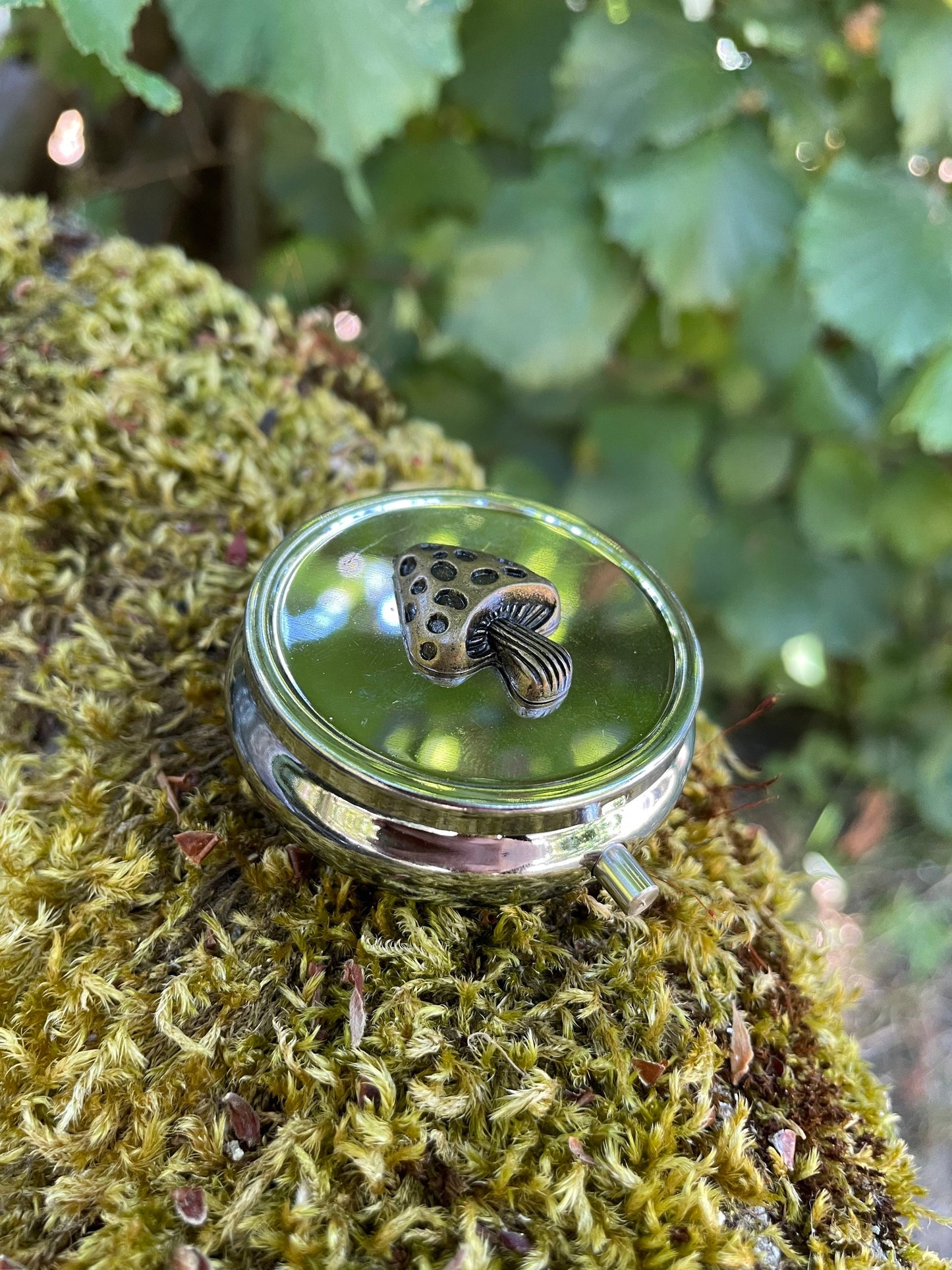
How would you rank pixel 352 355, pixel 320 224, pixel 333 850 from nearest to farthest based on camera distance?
pixel 333 850
pixel 352 355
pixel 320 224

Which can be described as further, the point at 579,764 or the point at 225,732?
the point at 225,732

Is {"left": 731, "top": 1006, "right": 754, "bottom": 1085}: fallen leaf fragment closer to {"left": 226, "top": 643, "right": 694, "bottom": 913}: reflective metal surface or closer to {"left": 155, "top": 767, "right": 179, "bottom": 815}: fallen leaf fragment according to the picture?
{"left": 226, "top": 643, "right": 694, "bottom": 913}: reflective metal surface

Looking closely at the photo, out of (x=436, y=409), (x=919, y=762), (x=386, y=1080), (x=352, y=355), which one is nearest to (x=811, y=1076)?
(x=386, y=1080)

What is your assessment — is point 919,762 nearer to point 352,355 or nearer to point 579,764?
point 352,355

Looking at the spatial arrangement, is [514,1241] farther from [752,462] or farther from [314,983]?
[752,462]

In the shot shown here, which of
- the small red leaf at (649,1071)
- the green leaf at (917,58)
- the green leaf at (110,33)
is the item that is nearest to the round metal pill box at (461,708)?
the small red leaf at (649,1071)

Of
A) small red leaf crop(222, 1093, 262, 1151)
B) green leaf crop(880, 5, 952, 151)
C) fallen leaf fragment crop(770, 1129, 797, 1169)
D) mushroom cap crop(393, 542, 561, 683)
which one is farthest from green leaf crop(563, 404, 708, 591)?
small red leaf crop(222, 1093, 262, 1151)

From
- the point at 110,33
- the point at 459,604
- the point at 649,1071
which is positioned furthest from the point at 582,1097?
the point at 110,33
